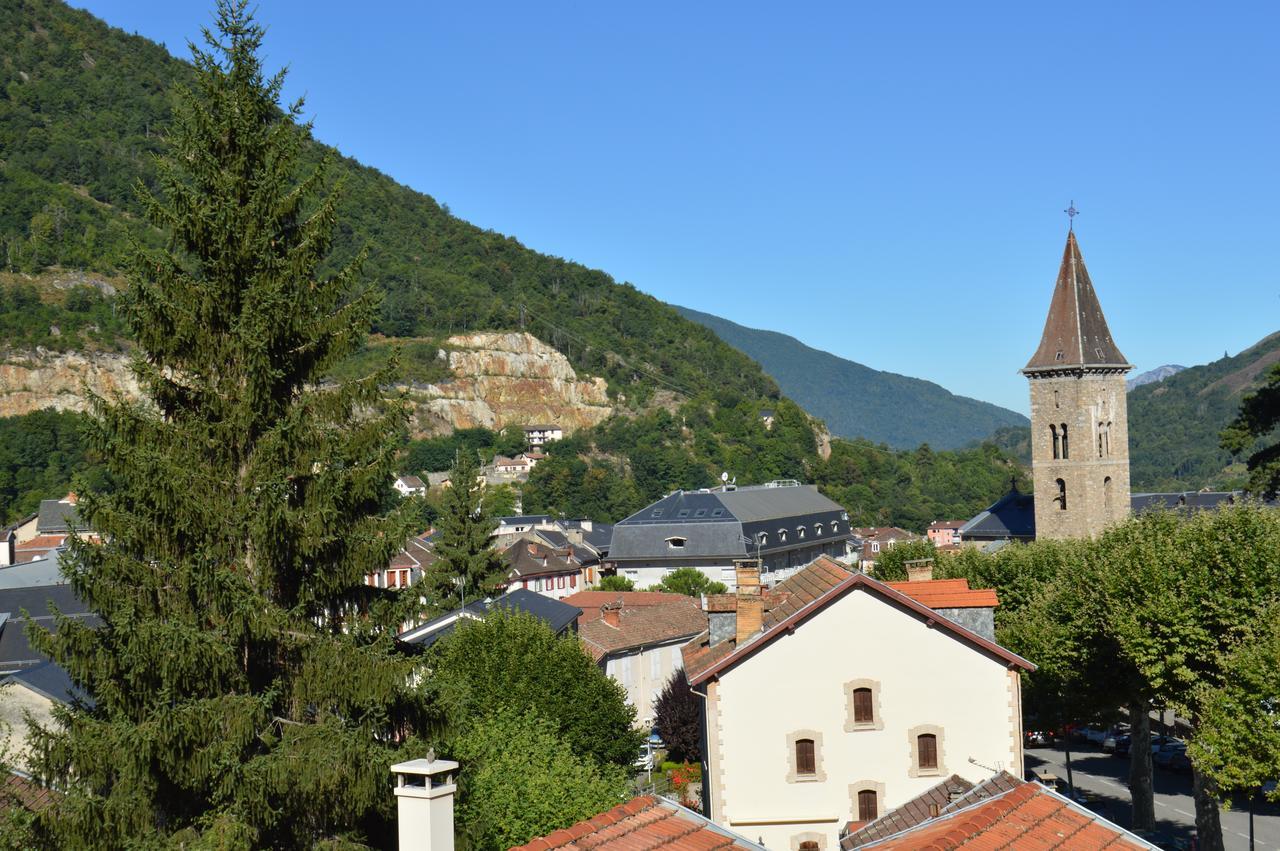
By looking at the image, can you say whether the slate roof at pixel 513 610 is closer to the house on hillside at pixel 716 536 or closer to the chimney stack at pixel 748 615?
the chimney stack at pixel 748 615

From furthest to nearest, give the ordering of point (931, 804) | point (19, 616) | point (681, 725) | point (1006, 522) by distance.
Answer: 1. point (1006, 522)
2. point (681, 725)
3. point (19, 616)
4. point (931, 804)

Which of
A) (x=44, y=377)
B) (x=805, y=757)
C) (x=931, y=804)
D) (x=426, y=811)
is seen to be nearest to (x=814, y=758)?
(x=805, y=757)

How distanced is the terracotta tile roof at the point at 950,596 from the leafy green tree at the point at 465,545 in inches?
1517

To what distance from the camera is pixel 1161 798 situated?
34312mm

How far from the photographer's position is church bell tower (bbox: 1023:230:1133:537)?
210 ft

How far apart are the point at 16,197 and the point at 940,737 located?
192 meters

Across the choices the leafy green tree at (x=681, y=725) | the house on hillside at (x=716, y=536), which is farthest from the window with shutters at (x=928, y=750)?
the house on hillside at (x=716, y=536)

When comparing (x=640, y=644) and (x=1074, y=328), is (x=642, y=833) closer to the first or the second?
(x=640, y=644)

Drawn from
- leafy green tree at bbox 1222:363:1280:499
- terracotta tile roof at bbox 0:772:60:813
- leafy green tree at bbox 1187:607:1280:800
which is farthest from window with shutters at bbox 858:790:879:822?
leafy green tree at bbox 1222:363:1280:499

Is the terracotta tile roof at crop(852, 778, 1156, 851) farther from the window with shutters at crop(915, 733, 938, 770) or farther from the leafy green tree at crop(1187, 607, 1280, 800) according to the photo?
the leafy green tree at crop(1187, 607, 1280, 800)

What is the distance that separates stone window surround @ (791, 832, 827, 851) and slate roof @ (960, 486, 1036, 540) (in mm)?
54044

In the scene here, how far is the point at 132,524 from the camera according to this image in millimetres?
14258

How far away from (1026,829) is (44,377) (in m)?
158

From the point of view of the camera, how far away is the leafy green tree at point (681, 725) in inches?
1431
